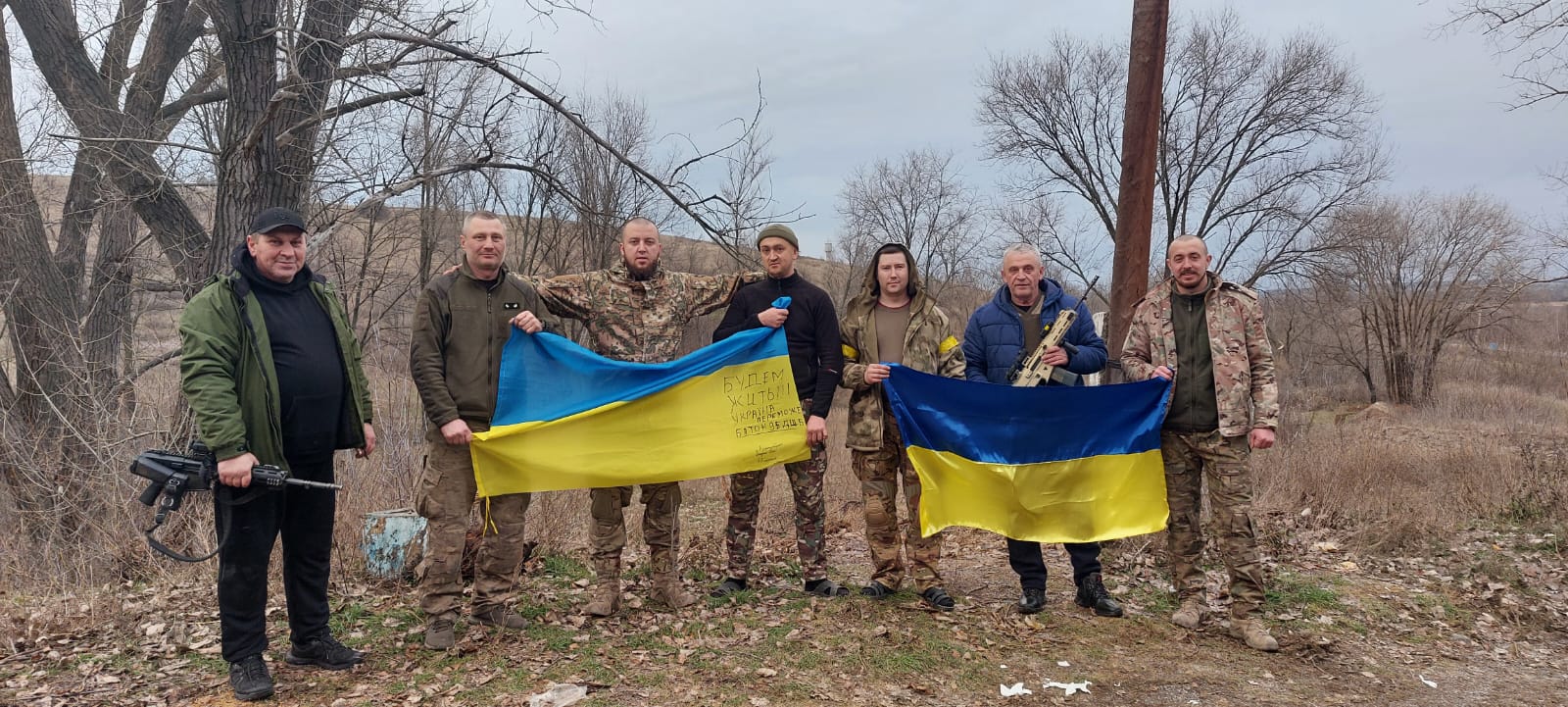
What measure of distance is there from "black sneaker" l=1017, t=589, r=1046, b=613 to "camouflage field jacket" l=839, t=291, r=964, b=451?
155cm

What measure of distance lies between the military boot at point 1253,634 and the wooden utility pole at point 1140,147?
2862mm

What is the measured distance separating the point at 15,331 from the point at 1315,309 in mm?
35750

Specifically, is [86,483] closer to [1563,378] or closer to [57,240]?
[57,240]

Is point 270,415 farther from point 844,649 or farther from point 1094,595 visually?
point 1094,595

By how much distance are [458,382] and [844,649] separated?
9.55 feet

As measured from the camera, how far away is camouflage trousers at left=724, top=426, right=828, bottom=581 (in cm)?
605

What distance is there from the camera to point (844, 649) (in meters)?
5.21

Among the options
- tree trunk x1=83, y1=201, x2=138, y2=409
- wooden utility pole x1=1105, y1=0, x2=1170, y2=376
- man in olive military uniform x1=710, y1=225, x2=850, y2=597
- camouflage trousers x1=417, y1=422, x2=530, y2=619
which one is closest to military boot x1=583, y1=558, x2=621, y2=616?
camouflage trousers x1=417, y1=422, x2=530, y2=619

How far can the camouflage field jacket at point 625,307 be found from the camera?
5.64m

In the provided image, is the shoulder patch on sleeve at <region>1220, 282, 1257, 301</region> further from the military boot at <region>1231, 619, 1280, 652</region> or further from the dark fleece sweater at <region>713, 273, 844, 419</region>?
the dark fleece sweater at <region>713, 273, 844, 419</region>

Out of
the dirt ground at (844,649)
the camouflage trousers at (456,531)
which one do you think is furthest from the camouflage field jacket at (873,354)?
the camouflage trousers at (456,531)

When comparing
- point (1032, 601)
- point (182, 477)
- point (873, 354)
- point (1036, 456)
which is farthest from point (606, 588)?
point (1036, 456)

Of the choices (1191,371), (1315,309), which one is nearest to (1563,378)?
(1315,309)

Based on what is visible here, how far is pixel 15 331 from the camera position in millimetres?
10492
